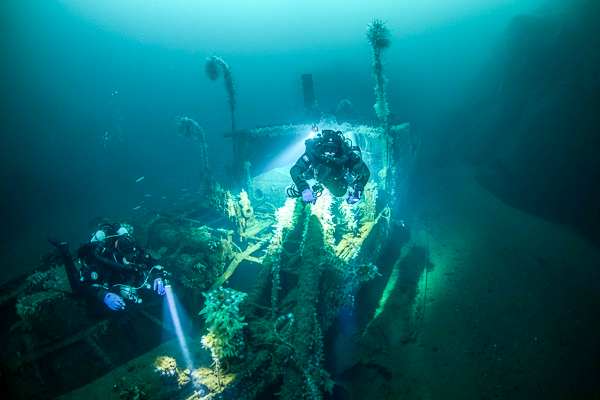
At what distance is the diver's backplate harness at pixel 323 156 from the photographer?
184 inches

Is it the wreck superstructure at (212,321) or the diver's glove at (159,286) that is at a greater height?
the diver's glove at (159,286)

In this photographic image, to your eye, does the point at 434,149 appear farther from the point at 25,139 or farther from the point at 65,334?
the point at 25,139

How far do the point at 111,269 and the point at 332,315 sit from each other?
460 centimetres

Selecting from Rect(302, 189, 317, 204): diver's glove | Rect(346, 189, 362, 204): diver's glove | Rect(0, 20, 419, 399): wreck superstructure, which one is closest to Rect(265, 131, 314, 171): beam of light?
Rect(0, 20, 419, 399): wreck superstructure

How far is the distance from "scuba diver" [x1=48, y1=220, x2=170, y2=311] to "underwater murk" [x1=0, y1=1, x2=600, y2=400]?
26cm

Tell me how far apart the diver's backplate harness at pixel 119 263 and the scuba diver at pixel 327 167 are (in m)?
3.29

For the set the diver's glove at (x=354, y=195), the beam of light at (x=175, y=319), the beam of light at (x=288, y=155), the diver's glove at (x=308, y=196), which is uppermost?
the beam of light at (x=288, y=155)

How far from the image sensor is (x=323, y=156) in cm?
465

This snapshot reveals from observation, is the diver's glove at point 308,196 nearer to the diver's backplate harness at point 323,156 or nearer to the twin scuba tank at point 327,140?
the diver's backplate harness at point 323,156

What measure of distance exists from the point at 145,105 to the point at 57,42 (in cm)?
2459

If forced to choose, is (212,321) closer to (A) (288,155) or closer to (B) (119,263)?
(B) (119,263)

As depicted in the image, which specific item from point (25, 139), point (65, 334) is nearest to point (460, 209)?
point (65, 334)

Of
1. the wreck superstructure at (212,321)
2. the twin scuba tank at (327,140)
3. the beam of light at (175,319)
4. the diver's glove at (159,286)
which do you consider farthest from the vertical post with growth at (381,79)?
the diver's glove at (159,286)

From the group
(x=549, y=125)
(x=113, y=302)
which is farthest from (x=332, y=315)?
(x=549, y=125)
